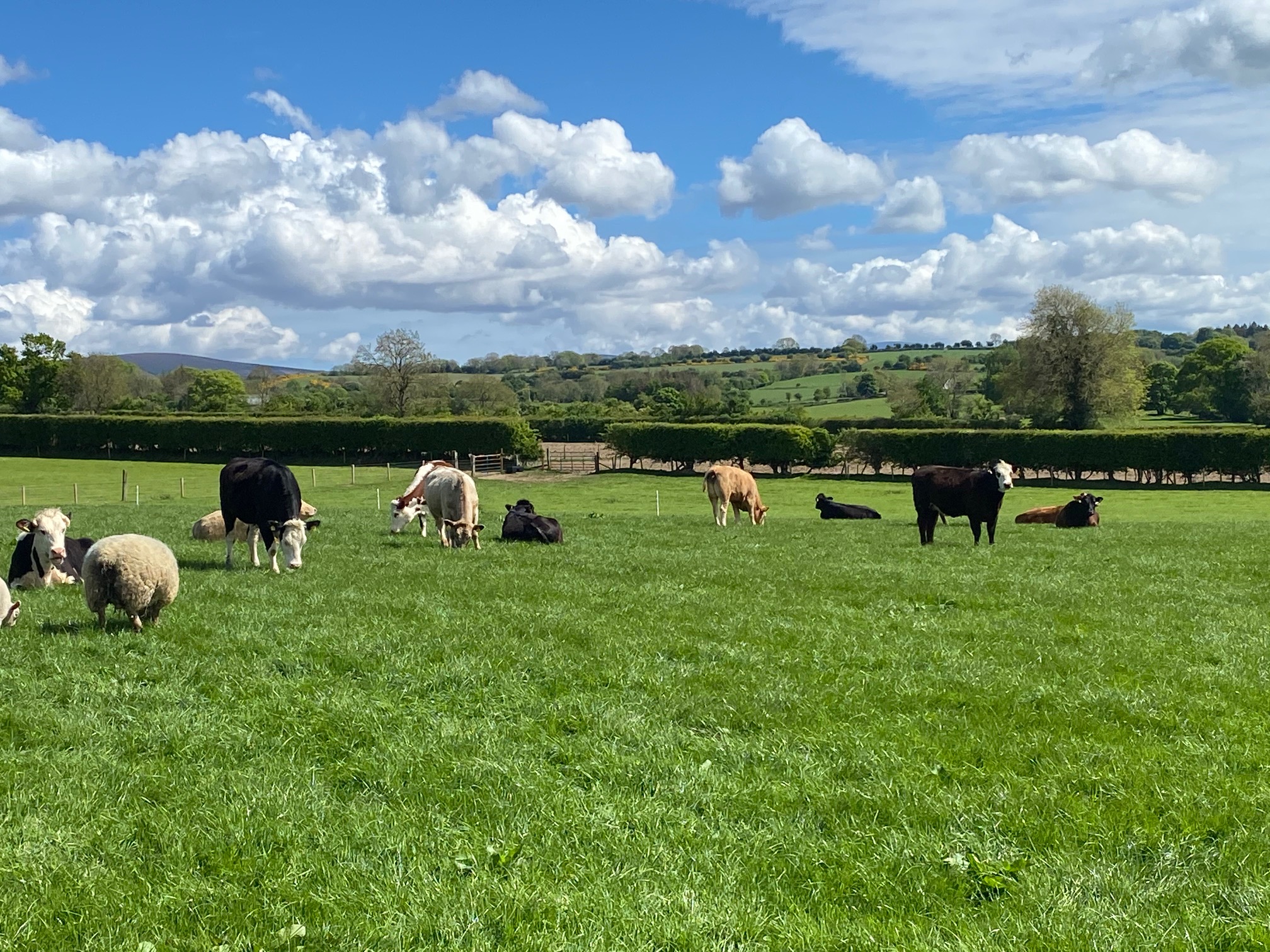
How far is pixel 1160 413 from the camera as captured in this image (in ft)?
367

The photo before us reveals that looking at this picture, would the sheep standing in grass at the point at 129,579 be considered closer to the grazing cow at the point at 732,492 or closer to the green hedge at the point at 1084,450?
the grazing cow at the point at 732,492

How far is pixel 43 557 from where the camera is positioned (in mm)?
15672

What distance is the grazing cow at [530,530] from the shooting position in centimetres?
2238

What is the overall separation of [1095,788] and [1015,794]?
60 cm

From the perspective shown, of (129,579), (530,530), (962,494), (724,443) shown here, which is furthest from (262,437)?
(129,579)

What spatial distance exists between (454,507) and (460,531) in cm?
74

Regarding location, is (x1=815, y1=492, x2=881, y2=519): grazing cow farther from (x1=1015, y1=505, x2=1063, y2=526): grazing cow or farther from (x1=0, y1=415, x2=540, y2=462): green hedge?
(x1=0, y1=415, x2=540, y2=462): green hedge

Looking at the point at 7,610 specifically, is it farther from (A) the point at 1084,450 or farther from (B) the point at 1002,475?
(A) the point at 1084,450

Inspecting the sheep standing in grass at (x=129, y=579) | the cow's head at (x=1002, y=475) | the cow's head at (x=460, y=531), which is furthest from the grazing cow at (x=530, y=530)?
the sheep standing in grass at (x=129, y=579)

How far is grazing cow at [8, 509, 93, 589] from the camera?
15.5 meters

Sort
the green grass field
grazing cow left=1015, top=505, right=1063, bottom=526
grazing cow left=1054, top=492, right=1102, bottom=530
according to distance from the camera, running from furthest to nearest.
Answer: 1. grazing cow left=1015, top=505, right=1063, bottom=526
2. grazing cow left=1054, top=492, right=1102, bottom=530
3. the green grass field

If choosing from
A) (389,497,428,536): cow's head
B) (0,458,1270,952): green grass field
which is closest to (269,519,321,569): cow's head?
(0,458,1270,952): green grass field

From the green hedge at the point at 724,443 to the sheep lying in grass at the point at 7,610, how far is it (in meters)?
58.9

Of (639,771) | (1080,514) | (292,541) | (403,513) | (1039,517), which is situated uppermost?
(292,541)
